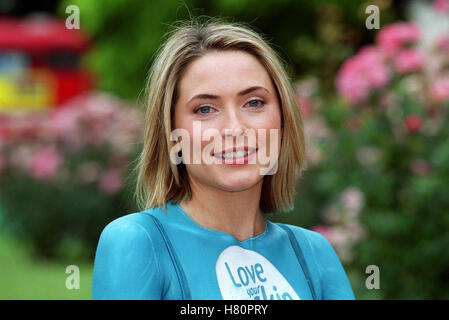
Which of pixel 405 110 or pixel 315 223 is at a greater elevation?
pixel 405 110

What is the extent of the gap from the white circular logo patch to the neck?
6cm

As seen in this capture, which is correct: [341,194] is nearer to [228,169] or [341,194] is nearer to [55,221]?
[228,169]

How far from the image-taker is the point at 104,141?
7.89 m

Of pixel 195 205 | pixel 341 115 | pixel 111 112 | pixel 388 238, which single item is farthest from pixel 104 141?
pixel 195 205

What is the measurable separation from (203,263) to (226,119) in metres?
0.34

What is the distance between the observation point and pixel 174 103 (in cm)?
174

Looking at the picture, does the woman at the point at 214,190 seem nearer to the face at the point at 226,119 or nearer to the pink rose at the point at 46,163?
the face at the point at 226,119

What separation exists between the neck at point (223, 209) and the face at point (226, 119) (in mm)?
43

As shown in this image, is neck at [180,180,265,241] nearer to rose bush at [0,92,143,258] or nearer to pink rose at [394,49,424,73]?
pink rose at [394,49,424,73]

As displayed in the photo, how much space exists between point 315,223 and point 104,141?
2795mm

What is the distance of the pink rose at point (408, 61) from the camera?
14.7 ft

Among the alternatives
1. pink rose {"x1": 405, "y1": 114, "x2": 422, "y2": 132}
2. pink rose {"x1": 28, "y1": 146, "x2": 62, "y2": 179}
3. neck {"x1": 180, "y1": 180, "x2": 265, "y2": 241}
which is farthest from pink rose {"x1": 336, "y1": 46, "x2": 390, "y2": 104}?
pink rose {"x1": 28, "y1": 146, "x2": 62, "y2": 179}

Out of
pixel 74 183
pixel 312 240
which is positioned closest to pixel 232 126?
pixel 312 240

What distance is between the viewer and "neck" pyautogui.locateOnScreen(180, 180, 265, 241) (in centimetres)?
174
